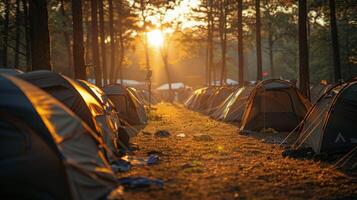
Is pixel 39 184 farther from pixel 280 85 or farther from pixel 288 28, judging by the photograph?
pixel 288 28

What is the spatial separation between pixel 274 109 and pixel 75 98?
9.12m

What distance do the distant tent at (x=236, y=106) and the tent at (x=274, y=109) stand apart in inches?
143

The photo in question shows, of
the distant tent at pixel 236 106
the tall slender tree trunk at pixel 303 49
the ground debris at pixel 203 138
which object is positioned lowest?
the ground debris at pixel 203 138

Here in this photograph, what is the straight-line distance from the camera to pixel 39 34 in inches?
564

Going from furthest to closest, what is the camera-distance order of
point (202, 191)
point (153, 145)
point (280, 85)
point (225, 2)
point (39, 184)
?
1. point (225, 2)
2. point (280, 85)
3. point (153, 145)
4. point (202, 191)
5. point (39, 184)

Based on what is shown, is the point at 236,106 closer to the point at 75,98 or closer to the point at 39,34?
the point at 39,34

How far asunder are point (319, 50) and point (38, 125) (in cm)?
4918

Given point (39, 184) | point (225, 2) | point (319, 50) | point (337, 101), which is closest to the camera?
point (39, 184)

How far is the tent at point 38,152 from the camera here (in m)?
7.19

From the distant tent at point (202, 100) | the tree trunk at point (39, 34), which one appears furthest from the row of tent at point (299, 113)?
the tree trunk at point (39, 34)

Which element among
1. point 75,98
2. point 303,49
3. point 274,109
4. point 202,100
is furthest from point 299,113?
point 202,100

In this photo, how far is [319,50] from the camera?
53.0 m

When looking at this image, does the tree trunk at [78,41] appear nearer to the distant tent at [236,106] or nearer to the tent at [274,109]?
the tent at [274,109]

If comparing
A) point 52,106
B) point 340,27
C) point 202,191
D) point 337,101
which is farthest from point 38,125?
point 340,27
